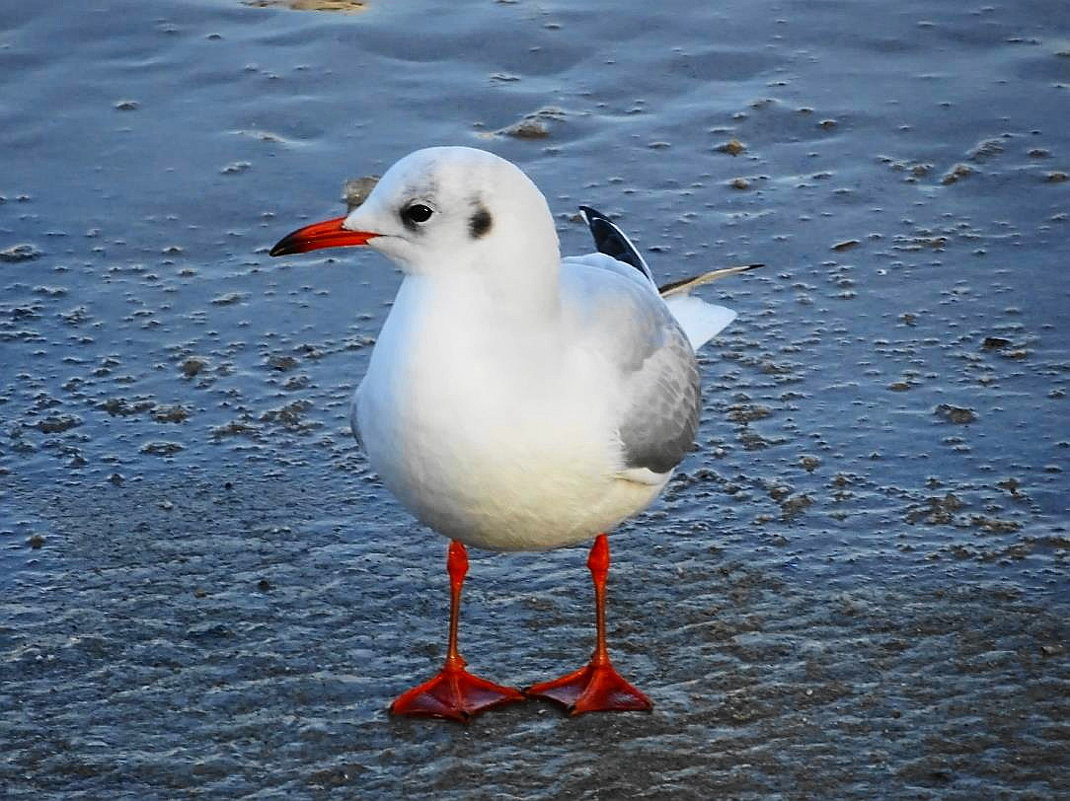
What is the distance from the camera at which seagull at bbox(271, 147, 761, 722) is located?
4.52 m

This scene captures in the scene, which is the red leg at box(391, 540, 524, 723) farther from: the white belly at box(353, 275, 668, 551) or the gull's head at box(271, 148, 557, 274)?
the gull's head at box(271, 148, 557, 274)

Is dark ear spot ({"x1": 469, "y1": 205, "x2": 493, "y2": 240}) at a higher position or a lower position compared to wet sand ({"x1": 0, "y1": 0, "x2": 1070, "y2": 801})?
higher

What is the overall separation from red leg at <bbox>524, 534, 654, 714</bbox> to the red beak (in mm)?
1240

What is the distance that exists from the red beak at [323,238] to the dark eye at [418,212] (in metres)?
0.11

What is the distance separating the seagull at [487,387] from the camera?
4516 millimetres

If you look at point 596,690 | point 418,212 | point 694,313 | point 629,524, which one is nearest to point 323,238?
point 418,212

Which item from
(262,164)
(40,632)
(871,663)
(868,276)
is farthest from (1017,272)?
(40,632)

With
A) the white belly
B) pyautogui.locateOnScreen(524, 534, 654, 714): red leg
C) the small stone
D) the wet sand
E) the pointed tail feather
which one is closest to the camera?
the white belly

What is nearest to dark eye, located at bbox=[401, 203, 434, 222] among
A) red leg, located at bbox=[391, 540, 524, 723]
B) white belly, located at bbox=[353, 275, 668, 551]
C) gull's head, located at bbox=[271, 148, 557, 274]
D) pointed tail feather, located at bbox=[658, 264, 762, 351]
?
gull's head, located at bbox=[271, 148, 557, 274]

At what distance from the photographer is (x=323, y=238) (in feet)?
15.4

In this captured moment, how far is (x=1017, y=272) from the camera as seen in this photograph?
721cm

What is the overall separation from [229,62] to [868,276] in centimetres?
356

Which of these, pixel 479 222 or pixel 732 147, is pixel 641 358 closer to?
pixel 479 222

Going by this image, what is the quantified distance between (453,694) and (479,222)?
1268 millimetres
